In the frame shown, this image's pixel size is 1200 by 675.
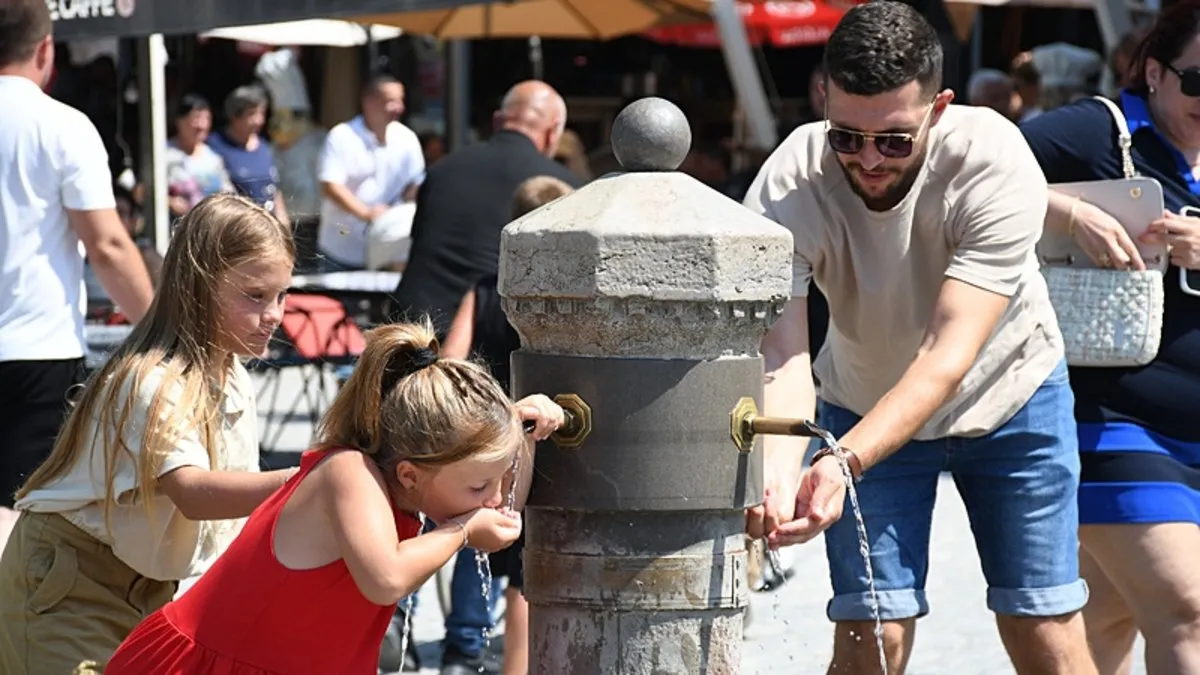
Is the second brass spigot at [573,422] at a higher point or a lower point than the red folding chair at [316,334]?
higher

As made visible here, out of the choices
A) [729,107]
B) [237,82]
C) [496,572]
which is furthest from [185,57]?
[496,572]

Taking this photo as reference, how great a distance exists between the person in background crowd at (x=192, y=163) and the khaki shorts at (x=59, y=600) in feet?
27.7

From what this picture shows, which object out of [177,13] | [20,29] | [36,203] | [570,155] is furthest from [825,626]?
[570,155]

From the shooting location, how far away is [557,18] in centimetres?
1271

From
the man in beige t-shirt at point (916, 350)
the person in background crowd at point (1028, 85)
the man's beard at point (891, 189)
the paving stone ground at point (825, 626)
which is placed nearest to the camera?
the man in beige t-shirt at point (916, 350)

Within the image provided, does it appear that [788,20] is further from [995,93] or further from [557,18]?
[995,93]

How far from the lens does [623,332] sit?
3.22m

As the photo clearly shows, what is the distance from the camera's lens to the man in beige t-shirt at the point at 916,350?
12.2ft

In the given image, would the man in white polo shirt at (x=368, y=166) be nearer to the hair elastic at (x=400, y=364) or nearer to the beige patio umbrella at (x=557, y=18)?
the beige patio umbrella at (x=557, y=18)

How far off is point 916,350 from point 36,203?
2.37 metres

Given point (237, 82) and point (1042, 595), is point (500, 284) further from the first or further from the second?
point (237, 82)

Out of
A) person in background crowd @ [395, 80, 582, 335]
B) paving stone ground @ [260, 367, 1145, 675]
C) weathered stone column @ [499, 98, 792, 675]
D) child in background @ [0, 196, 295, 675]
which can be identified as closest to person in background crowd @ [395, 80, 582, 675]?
person in background crowd @ [395, 80, 582, 335]

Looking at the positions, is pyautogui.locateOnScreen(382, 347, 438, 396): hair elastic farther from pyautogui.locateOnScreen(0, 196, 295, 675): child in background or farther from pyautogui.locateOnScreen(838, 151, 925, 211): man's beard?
pyautogui.locateOnScreen(838, 151, 925, 211): man's beard

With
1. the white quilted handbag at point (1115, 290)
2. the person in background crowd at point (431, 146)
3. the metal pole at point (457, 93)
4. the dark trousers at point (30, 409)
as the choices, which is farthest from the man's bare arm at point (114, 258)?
the metal pole at point (457, 93)
